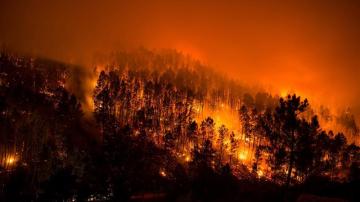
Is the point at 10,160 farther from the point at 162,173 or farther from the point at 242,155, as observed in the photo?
the point at 242,155

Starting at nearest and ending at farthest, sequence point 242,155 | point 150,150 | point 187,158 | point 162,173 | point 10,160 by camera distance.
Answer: point 10,160 < point 162,173 < point 150,150 < point 187,158 < point 242,155

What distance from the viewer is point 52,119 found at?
324 feet

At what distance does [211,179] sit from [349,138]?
14401cm

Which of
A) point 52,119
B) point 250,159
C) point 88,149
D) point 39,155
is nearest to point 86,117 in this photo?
point 52,119

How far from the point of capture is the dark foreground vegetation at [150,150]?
156 feet

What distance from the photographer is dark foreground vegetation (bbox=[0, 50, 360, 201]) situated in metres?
47.5

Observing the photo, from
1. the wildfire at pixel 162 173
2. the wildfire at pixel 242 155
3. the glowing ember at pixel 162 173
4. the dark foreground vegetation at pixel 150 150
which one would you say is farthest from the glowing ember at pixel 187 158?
the wildfire at pixel 242 155

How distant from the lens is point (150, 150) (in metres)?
90.6

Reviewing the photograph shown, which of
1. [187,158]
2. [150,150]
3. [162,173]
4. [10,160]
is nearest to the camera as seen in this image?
[10,160]

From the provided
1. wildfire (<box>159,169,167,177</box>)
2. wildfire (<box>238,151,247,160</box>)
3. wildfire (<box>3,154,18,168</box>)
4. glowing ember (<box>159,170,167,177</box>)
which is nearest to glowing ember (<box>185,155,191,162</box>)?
wildfire (<box>159,169,167,177</box>)

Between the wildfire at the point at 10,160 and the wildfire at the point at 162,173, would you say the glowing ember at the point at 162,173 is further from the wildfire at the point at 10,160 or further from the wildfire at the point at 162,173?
the wildfire at the point at 10,160

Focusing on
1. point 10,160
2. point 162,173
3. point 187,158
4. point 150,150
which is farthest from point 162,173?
point 10,160

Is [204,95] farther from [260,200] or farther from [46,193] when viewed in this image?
[46,193]

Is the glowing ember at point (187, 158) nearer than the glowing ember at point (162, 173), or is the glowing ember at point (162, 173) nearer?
the glowing ember at point (162, 173)
